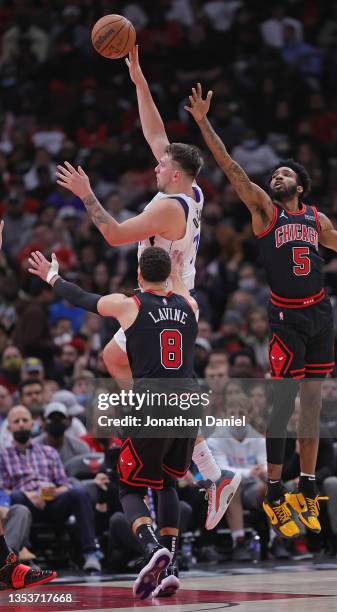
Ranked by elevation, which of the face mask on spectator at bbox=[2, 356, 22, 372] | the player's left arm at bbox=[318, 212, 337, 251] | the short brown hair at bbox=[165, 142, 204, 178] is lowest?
the player's left arm at bbox=[318, 212, 337, 251]

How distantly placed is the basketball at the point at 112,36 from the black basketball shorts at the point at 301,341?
97.1 inches

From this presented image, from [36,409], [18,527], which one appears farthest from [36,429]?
[18,527]

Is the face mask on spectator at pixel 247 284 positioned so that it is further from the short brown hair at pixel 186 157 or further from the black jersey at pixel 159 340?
the black jersey at pixel 159 340

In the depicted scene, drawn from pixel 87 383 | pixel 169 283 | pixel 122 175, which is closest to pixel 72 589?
pixel 169 283

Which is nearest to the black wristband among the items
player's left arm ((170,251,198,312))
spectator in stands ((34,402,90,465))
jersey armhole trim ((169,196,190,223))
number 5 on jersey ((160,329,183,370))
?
number 5 on jersey ((160,329,183,370))

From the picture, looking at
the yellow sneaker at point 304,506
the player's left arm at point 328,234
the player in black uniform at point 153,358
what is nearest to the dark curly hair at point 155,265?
the player in black uniform at point 153,358

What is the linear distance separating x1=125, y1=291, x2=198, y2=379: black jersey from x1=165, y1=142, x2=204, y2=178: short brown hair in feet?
3.72

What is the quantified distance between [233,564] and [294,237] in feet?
13.9

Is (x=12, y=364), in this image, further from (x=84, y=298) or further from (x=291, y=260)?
(x=84, y=298)

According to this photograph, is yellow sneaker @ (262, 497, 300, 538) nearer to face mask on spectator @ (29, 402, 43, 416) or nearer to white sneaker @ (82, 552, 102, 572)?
white sneaker @ (82, 552, 102, 572)

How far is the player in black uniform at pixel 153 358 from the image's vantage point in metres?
8.97

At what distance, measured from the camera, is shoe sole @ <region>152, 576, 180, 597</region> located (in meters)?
8.91

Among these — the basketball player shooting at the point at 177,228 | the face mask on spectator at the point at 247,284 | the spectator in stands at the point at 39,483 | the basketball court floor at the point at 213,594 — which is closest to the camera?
the basketball court floor at the point at 213,594

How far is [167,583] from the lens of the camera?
8922 mm
